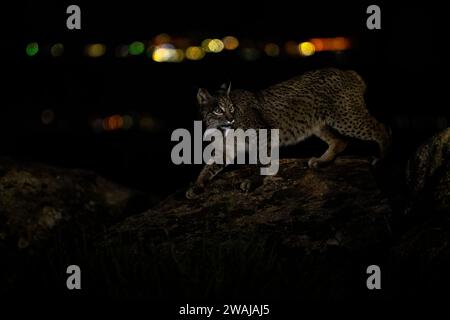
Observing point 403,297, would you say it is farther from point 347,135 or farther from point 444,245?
point 347,135

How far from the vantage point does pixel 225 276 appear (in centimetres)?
641

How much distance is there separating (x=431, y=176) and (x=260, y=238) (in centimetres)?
147

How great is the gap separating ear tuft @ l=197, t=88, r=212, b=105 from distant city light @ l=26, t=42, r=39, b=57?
63.3 feet

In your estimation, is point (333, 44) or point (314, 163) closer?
point (314, 163)

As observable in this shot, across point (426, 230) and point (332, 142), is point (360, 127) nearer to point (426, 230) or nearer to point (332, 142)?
point (332, 142)

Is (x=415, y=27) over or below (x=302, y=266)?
over

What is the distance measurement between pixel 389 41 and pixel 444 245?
21.6 m

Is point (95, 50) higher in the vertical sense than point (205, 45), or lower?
lower

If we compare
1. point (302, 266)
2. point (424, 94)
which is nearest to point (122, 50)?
point (424, 94)

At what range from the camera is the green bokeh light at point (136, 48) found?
110ft

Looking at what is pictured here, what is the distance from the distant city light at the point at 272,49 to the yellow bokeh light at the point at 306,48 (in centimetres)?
103

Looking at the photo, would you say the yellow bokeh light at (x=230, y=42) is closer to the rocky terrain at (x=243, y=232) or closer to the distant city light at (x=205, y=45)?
Result: the distant city light at (x=205, y=45)

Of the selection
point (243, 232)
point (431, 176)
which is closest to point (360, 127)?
point (243, 232)

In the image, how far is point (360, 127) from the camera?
370 inches
